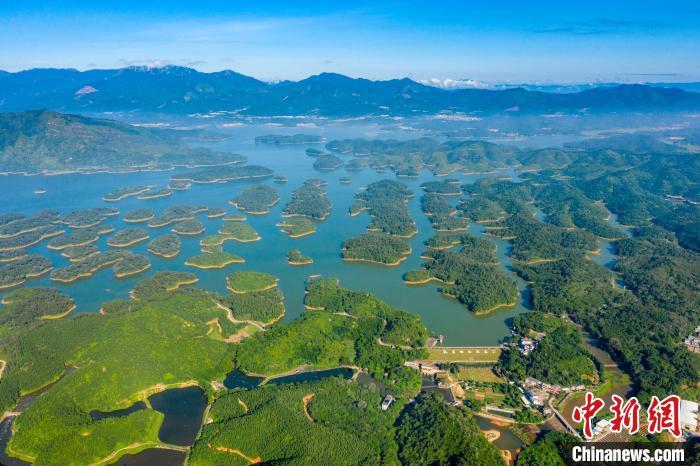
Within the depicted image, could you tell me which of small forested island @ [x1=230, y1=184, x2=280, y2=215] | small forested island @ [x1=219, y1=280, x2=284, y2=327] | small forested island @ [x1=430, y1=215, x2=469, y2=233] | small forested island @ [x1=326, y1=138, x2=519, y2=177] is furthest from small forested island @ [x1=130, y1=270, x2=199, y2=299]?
small forested island @ [x1=326, y1=138, x2=519, y2=177]

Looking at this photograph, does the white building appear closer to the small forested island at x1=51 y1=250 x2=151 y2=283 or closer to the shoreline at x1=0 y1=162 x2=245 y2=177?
the small forested island at x1=51 y1=250 x2=151 y2=283

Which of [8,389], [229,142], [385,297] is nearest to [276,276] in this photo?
[385,297]

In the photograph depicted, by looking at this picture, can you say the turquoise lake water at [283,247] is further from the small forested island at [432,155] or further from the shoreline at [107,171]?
the small forested island at [432,155]

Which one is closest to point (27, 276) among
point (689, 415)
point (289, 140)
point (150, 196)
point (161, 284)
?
point (161, 284)

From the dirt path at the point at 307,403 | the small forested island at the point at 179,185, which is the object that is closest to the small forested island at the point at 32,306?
the dirt path at the point at 307,403

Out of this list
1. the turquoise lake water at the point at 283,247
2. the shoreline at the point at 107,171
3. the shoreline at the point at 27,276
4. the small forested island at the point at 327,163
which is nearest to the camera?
the turquoise lake water at the point at 283,247

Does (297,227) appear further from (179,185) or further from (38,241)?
(179,185)
